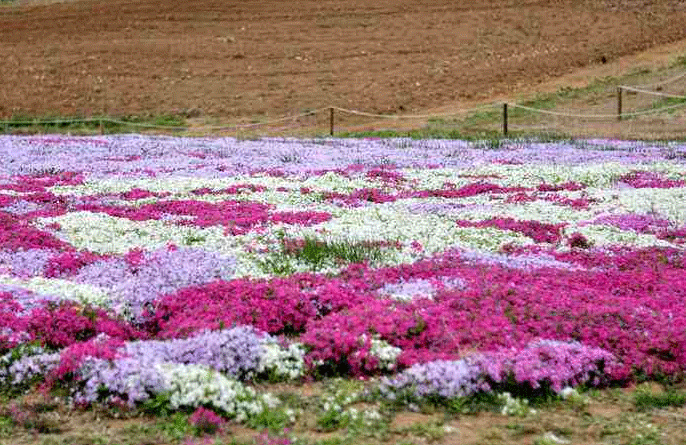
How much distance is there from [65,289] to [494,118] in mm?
29571

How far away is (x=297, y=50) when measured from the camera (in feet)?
177

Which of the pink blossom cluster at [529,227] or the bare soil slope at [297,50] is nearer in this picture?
the pink blossom cluster at [529,227]

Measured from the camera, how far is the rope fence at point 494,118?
36.1m

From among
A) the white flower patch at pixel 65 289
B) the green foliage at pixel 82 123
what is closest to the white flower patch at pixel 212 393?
the white flower patch at pixel 65 289

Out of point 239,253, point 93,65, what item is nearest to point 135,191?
point 239,253

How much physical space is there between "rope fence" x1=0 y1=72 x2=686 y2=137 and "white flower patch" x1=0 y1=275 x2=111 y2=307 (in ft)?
79.0

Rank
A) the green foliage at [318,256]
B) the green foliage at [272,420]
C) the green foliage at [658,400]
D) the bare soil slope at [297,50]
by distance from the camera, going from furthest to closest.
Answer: the bare soil slope at [297,50] < the green foliage at [318,256] < the green foliage at [658,400] < the green foliage at [272,420]

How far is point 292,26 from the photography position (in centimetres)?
5722

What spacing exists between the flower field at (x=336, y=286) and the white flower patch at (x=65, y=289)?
0.18 ft

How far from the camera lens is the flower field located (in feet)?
28.4

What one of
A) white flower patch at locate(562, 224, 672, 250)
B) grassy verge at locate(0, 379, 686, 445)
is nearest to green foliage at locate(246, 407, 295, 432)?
grassy verge at locate(0, 379, 686, 445)

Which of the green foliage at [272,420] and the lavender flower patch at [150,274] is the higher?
the lavender flower patch at [150,274]

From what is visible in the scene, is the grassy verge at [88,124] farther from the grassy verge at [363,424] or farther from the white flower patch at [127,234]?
the grassy verge at [363,424]

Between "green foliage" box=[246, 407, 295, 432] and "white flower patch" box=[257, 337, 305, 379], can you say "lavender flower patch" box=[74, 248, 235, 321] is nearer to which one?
"white flower patch" box=[257, 337, 305, 379]
